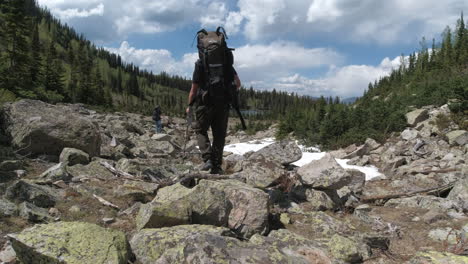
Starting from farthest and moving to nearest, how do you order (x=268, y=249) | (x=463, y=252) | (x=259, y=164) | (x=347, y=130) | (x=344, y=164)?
(x=347, y=130), (x=344, y=164), (x=259, y=164), (x=463, y=252), (x=268, y=249)

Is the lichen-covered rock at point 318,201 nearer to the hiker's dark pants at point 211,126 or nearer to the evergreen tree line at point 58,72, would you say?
the hiker's dark pants at point 211,126

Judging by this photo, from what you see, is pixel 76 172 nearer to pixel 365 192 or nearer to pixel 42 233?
pixel 42 233

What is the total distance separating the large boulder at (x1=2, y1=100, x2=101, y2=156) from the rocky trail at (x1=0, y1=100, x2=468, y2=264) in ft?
0.09

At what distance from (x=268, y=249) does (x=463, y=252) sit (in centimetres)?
279

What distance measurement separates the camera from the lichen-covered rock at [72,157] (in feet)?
21.0

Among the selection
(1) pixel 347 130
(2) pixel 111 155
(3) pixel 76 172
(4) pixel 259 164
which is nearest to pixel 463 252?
(4) pixel 259 164

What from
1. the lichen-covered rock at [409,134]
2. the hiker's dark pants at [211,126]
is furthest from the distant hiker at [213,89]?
the lichen-covered rock at [409,134]

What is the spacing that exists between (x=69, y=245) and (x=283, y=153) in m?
6.95

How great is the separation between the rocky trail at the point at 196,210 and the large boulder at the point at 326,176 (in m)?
0.02

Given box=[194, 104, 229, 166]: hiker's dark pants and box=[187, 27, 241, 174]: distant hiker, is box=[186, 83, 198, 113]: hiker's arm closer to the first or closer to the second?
box=[187, 27, 241, 174]: distant hiker

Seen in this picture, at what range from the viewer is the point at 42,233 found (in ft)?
9.37

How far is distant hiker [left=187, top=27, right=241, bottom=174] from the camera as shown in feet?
16.9

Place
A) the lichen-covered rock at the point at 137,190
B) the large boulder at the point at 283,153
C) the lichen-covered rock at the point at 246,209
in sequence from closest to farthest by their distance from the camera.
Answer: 1. the lichen-covered rock at the point at 246,209
2. the lichen-covered rock at the point at 137,190
3. the large boulder at the point at 283,153

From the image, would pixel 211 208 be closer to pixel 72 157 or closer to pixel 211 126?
pixel 211 126
